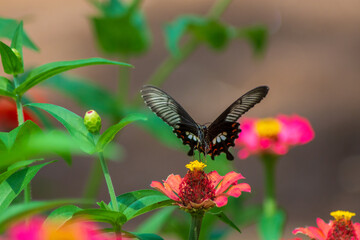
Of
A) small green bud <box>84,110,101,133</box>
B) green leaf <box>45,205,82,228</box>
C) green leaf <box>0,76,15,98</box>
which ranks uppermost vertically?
green leaf <box>0,76,15,98</box>

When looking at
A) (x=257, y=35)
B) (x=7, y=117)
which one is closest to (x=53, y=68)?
(x=7, y=117)

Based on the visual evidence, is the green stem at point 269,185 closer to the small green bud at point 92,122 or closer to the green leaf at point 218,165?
the green leaf at point 218,165

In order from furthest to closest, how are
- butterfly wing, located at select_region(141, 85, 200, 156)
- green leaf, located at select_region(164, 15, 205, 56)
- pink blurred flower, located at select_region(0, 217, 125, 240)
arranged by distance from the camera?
green leaf, located at select_region(164, 15, 205, 56)
butterfly wing, located at select_region(141, 85, 200, 156)
pink blurred flower, located at select_region(0, 217, 125, 240)

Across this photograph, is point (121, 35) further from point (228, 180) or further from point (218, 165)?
point (228, 180)

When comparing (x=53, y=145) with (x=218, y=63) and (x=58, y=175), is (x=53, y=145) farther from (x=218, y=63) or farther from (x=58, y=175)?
(x=218, y=63)

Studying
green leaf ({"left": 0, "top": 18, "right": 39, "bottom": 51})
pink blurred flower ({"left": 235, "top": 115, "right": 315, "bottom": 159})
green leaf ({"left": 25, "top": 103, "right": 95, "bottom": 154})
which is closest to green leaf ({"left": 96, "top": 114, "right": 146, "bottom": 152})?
green leaf ({"left": 25, "top": 103, "right": 95, "bottom": 154})

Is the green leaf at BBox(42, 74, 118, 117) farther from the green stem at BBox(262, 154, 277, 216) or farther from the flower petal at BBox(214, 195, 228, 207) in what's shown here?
the flower petal at BBox(214, 195, 228, 207)
